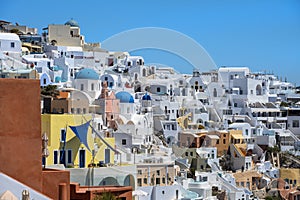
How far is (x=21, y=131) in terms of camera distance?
7277mm

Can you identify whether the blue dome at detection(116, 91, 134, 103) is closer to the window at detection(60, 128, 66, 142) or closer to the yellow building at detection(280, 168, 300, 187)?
the yellow building at detection(280, 168, 300, 187)

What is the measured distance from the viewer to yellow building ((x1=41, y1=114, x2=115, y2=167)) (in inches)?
515

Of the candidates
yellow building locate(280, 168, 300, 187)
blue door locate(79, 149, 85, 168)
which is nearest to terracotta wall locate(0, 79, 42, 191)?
blue door locate(79, 149, 85, 168)

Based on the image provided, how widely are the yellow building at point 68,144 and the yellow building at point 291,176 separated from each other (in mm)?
9351

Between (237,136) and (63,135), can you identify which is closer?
(63,135)

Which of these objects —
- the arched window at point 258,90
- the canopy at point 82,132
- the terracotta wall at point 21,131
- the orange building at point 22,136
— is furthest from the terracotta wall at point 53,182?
the arched window at point 258,90

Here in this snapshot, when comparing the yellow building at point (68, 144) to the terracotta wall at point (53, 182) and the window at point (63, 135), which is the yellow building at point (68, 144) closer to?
the window at point (63, 135)

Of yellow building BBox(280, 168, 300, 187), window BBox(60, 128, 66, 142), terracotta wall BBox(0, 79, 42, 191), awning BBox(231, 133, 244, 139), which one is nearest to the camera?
terracotta wall BBox(0, 79, 42, 191)

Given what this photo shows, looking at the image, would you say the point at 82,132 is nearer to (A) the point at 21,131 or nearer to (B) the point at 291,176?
(A) the point at 21,131

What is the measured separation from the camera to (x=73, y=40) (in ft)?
105

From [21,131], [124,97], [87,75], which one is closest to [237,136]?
[124,97]

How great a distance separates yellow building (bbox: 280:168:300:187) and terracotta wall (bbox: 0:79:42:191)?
15286 millimetres

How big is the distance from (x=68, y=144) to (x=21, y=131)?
6.12 meters

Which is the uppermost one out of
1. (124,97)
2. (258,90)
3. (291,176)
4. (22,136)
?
(258,90)
